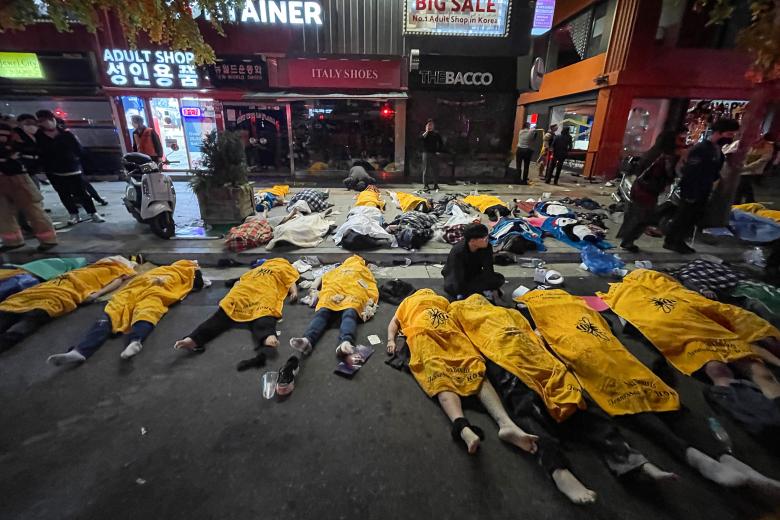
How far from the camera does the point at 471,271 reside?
423cm

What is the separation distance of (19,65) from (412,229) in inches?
608

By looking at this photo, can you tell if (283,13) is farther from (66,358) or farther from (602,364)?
(602,364)

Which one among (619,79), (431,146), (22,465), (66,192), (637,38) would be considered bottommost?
(22,465)

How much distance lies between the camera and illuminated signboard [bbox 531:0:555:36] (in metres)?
13.1

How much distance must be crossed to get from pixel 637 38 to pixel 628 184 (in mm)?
7757

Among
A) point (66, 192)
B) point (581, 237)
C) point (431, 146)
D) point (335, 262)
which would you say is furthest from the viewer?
point (431, 146)

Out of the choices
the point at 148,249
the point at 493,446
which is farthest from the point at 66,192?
the point at 493,446

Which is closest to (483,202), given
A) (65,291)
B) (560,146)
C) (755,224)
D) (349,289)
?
(755,224)

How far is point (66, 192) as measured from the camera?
7.07 metres

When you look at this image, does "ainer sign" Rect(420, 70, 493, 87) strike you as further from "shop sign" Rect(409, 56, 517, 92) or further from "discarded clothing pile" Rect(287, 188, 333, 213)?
"discarded clothing pile" Rect(287, 188, 333, 213)

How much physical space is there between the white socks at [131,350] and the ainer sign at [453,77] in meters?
12.1

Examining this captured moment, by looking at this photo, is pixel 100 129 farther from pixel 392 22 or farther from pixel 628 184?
pixel 628 184

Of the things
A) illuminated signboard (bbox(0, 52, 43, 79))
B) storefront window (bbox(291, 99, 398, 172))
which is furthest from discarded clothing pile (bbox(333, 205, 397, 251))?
illuminated signboard (bbox(0, 52, 43, 79))

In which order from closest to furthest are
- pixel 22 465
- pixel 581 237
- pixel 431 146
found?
pixel 22 465 < pixel 581 237 < pixel 431 146
